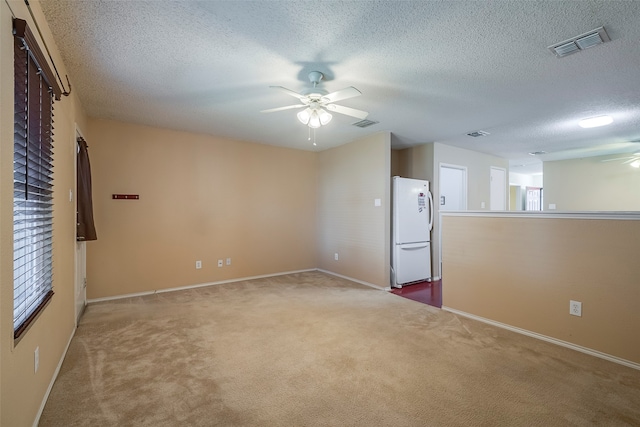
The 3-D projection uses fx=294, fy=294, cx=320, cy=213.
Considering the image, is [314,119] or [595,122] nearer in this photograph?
[314,119]

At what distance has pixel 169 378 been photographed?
7.18 ft

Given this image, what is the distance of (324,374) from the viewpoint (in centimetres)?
224

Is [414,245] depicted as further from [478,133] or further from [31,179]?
[31,179]

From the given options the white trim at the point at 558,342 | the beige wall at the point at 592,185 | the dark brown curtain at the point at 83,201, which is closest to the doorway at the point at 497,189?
the beige wall at the point at 592,185

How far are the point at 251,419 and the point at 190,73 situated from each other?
9.10 ft

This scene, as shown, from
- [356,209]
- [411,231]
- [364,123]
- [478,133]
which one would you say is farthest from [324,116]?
[478,133]

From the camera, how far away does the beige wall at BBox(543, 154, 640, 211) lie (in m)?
5.99


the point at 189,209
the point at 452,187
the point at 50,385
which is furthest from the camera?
the point at 452,187

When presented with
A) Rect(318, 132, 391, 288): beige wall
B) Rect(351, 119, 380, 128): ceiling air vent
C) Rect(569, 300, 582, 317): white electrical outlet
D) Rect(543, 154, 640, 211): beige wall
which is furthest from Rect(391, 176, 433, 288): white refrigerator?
Rect(543, 154, 640, 211): beige wall

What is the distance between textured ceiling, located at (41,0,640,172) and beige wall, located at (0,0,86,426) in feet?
1.50

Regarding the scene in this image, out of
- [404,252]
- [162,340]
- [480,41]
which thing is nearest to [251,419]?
[162,340]

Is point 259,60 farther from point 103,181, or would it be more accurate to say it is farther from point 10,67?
point 103,181

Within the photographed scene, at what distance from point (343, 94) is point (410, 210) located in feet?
9.61

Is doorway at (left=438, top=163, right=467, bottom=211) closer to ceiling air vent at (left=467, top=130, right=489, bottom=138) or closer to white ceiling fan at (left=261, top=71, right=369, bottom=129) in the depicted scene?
ceiling air vent at (left=467, top=130, right=489, bottom=138)
